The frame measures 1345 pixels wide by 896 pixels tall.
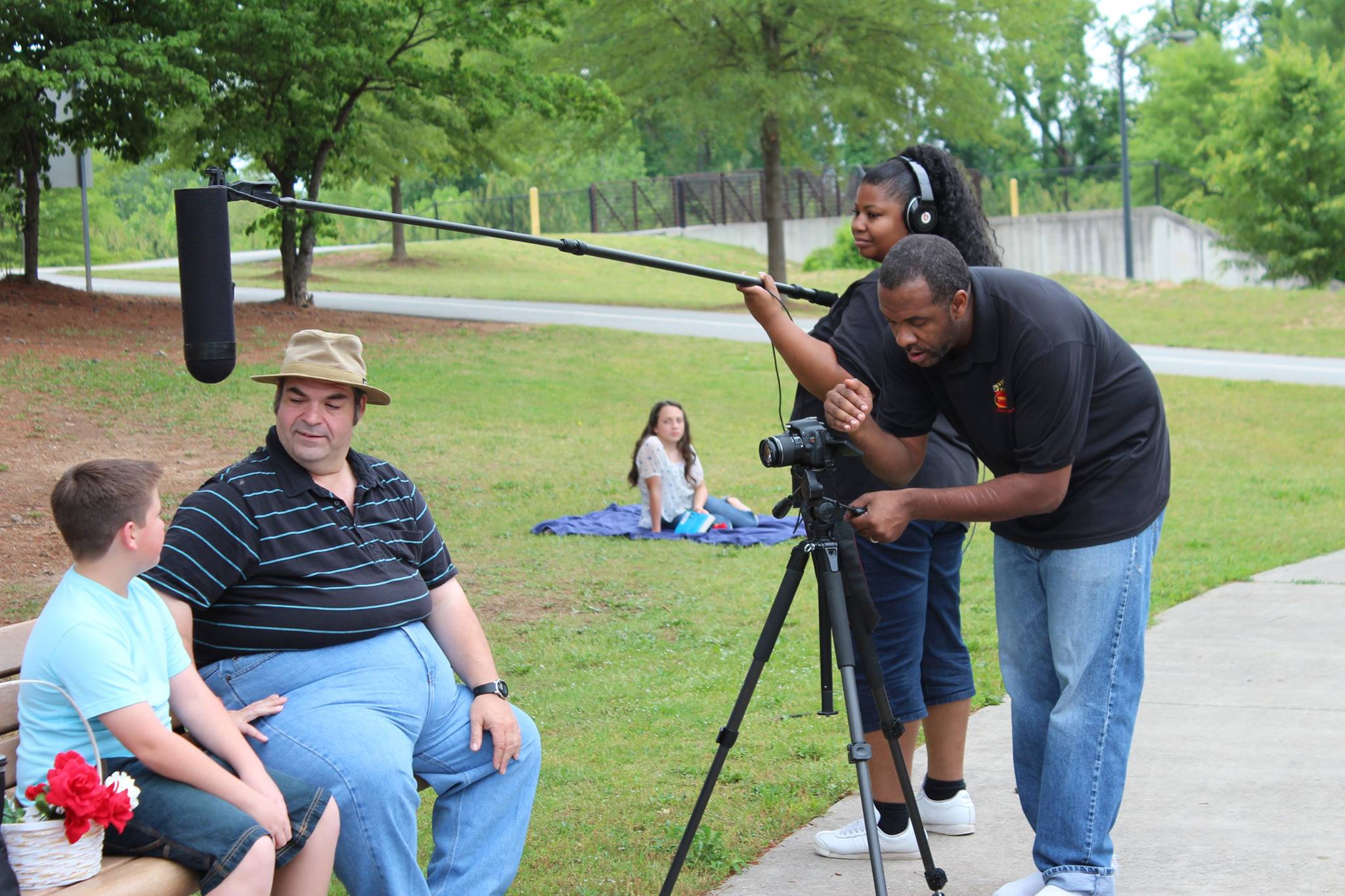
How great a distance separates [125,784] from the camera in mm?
2715

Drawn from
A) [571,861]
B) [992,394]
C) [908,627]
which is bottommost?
[571,861]

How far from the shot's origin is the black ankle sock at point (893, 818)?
4.00 m

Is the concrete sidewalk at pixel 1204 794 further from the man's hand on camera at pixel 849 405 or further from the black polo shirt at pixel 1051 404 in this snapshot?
the man's hand on camera at pixel 849 405

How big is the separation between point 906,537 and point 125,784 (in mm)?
2077

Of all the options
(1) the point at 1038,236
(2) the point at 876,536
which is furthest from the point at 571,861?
(1) the point at 1038,236

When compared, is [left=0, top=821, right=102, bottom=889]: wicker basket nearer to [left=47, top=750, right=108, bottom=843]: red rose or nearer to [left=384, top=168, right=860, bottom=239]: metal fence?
[left=47, top=750, right=108, bottom=843]: red rose

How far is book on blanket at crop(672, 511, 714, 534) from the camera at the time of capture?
945 centimetres

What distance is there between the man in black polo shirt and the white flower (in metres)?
1.68

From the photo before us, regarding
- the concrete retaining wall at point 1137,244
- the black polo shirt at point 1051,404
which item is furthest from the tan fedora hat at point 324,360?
the concrete retaining wall at point 1137,244

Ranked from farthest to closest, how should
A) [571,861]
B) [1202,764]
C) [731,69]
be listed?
[731,69], [1202,764], [571,861]

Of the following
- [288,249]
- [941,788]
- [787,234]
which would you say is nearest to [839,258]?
[787,234]

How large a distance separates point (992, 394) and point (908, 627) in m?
0.83

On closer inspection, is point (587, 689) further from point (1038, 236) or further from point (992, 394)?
point (1038, 236)

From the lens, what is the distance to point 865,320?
12.3ft
